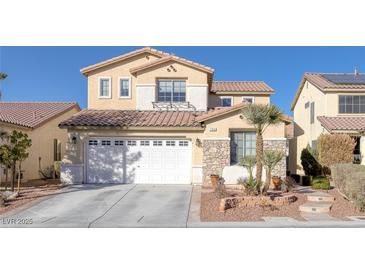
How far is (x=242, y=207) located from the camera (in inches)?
480

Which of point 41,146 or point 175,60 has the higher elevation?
point 175,60

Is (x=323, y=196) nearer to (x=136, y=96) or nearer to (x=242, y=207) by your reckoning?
(x=242, y=207)

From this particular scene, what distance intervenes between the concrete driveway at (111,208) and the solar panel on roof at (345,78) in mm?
13269

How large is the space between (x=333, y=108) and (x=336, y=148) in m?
4.12

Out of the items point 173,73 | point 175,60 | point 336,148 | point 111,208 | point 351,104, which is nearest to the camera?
point 111,208

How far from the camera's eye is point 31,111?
24.0 metres

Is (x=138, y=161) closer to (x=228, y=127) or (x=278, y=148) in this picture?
(x=228, y=127)

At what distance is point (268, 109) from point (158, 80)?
930 centimetres

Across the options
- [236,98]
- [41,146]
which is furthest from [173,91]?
[41,146]

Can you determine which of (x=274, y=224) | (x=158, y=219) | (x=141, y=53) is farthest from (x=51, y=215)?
(x=141, y=53)

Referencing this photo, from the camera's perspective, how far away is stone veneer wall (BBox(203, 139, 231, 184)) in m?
17.0

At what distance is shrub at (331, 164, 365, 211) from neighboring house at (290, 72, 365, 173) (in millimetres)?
5920

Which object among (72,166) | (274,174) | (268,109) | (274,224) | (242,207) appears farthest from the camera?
(72,166)

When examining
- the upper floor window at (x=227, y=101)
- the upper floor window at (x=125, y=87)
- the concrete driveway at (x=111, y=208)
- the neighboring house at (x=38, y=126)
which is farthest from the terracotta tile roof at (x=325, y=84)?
the neighboring house at (x=38, y=126)
